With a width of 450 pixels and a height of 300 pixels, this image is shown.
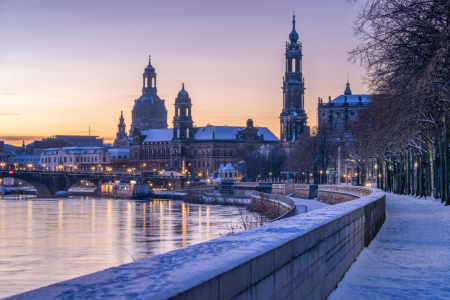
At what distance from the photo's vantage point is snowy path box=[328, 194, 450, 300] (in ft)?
35.0

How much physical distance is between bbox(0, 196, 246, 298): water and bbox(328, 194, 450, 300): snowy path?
48.8ft

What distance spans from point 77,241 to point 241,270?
40449mm

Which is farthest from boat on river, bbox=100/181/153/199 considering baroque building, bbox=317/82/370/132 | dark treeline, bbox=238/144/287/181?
baroque building, bbox=317/82/370/132

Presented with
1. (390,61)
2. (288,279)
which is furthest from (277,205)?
(288,279)

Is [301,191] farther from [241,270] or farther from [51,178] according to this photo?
[241,270]

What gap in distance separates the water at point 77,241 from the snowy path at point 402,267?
1486 centimetres

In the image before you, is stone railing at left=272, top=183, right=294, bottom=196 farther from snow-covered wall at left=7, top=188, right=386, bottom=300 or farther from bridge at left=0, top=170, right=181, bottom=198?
snow-covered wall at left=7, top=188, right=386, bottom=300

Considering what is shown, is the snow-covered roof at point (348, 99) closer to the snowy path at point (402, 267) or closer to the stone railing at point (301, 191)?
the stone railing at point (301, 191)

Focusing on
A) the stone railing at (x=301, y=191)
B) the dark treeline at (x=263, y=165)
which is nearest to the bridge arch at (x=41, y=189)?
the dark treeline at (x=263, y=165)

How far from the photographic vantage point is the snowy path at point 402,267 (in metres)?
10.7

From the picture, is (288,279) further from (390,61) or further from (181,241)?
(181,241)

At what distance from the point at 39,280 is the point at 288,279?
2211cm

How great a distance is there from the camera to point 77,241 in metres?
44.4

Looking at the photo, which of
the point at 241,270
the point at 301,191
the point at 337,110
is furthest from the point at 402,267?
the point at 337,110
